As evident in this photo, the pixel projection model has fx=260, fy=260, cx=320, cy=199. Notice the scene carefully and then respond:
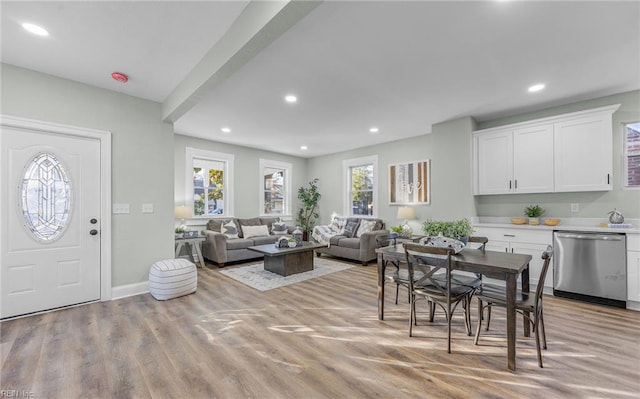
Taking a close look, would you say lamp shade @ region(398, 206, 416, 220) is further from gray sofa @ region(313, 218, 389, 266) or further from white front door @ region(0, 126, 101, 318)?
white front door @ region(0, 126, 101, 318)

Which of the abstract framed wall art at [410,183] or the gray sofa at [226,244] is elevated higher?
the abstract framed wall art at [410,183]

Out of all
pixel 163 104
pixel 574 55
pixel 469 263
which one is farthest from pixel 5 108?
pixel 574 55

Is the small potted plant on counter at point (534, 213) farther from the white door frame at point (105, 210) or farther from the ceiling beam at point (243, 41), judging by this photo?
the white door frame at point (105, 210)

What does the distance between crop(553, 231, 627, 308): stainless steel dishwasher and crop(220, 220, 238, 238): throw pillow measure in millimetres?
5440

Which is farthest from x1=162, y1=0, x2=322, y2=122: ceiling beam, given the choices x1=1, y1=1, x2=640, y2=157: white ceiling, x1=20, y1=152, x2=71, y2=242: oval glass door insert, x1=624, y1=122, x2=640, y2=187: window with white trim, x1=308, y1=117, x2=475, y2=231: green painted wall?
x1=624, y1=122, x2=640, y2=187: window with white trim

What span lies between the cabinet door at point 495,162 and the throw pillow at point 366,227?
2.22 metres

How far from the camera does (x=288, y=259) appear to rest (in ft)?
14.5

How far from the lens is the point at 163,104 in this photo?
372 cm

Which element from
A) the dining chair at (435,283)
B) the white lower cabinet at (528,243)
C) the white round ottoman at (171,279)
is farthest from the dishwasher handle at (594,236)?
the white round ottoman at (171,279)

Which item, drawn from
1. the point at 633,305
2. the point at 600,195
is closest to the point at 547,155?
the point at 600,195

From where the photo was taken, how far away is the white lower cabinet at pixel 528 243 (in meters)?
3.48

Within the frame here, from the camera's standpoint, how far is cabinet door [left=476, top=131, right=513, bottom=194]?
4.05m

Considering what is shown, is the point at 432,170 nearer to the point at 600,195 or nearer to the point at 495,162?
the point at 495,162

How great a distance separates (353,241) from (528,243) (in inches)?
113
